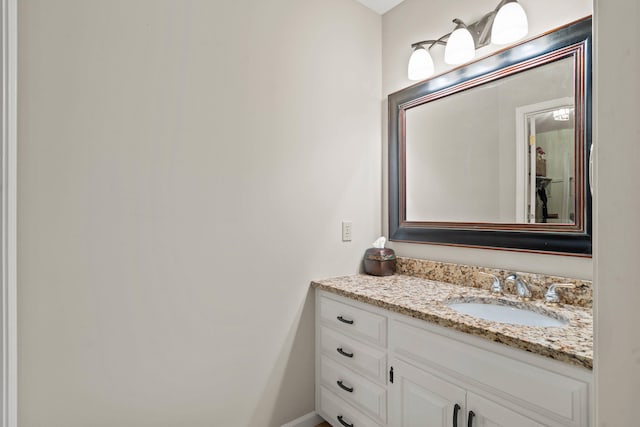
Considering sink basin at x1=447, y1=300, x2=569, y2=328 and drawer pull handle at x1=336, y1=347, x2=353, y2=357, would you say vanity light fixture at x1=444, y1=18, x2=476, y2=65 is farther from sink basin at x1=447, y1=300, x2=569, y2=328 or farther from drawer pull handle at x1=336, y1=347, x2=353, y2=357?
drawer pull handle at x1=336, y1=347, x2=353, y2=357

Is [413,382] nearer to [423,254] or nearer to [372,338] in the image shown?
[372,338]

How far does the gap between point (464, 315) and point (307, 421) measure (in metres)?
1.15

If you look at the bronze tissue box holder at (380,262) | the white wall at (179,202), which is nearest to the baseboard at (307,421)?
the white wall at (179,202)

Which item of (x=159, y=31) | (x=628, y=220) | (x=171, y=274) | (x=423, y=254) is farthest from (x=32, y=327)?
(x=423, y=254)

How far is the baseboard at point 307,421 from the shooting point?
5.93 feet

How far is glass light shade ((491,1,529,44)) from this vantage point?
147cm

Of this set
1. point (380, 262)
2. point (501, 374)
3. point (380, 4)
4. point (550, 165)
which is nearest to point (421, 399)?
point (501, 374)

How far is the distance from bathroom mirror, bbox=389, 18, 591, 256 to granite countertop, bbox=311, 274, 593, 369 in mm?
259

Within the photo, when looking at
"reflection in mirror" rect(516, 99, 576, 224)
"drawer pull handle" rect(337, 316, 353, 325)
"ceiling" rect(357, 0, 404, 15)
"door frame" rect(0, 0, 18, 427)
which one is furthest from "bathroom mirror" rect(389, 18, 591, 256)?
"door frame" rect(0, 0, 18, 427)

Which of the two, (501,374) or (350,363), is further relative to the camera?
(350,363)

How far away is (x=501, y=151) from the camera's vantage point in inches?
64.4

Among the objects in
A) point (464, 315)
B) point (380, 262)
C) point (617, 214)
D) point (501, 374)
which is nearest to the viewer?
point (617, 214)

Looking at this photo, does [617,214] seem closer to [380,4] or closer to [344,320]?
[344,320]

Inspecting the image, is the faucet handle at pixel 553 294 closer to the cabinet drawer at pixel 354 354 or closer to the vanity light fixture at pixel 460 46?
the cabinet drawer at pixel 354 354
